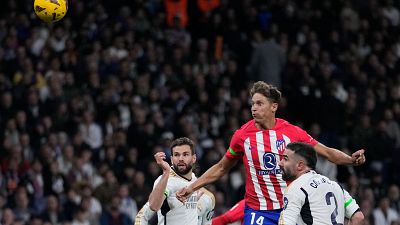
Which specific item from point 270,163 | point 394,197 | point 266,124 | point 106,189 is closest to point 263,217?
point 270,163

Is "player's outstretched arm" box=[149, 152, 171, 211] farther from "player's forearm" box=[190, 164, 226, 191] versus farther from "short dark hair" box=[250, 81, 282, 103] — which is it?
"short dark hair" box=[250, 81, 282, 103]

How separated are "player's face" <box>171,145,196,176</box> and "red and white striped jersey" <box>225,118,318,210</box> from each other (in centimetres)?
54

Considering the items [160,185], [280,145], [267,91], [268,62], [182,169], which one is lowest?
[160,185]

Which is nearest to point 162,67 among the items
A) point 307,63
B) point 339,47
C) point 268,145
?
point 307,63

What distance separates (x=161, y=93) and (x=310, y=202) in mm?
10539

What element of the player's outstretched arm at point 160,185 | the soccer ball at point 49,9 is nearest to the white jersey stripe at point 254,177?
the player's outstretched arm at point 160,185

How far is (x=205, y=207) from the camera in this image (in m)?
10.7

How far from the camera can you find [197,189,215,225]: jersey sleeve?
35.1 feet

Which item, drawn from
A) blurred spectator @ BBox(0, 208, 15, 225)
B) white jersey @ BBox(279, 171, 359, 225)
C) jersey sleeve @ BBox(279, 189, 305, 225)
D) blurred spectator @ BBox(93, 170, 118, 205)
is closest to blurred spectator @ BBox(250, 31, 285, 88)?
blurred spectator @ BBox(93, 170, 118, 205)

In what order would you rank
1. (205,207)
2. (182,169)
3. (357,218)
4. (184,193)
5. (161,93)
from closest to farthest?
(357,218) < (184,193) < (182,169) < (205,207) < (161,93)

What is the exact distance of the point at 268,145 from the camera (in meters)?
10.1

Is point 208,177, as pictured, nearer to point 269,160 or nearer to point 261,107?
point 269,160

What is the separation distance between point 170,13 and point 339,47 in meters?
3.78

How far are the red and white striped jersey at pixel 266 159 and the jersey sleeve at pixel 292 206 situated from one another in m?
1.18
